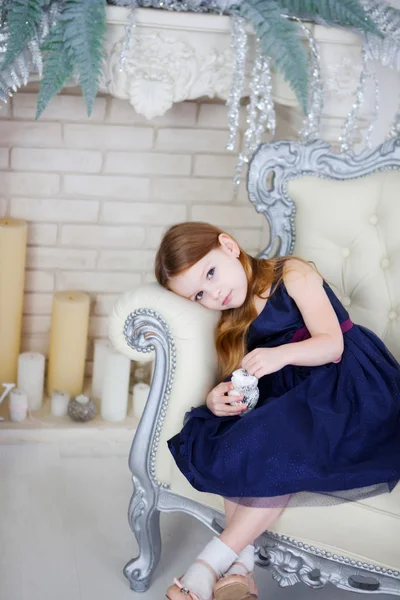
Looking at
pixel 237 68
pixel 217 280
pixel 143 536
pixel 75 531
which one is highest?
pixel 237 68

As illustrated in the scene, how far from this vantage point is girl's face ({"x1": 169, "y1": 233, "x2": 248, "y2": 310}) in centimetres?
162

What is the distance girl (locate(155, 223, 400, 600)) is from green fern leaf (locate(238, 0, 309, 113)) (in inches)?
18.5

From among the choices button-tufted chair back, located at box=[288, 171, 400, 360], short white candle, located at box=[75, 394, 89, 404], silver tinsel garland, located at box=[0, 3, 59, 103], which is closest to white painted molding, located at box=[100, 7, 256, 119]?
silver tinsel garland, located at box=[0, 3, 59, 103]

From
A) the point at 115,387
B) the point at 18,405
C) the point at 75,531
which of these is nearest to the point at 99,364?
the point at 115,387

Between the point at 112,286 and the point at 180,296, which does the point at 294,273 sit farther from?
the point at 112,286

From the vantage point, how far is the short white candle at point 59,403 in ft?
7.89

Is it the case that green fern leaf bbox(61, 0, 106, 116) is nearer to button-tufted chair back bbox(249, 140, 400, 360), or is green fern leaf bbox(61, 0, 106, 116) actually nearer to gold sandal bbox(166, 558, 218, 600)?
button-tufted chair back bbox(249, 140, 400, 360)

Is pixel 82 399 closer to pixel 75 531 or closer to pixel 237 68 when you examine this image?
pixel 75 531

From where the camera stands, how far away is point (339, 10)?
1.90 m

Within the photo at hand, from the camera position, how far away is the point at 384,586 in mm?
1554

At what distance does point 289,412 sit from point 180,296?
321 millimetres

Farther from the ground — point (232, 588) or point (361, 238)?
point (361, 238)

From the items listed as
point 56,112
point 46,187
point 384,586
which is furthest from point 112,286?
point 384,586

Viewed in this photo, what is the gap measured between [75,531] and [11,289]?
0.75 metres
